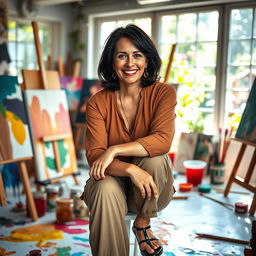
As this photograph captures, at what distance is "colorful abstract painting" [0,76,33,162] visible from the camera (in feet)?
8.60

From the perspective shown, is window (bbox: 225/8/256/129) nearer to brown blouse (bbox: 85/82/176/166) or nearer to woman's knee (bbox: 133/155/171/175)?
brown blouse (bbox: 85/82/176/166)

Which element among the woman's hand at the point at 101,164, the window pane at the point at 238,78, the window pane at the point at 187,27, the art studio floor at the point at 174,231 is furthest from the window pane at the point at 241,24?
the woman's hand at the point at 101,164

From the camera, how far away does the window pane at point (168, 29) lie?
14.6 ft

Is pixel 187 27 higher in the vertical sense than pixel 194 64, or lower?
higher

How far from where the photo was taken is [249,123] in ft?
9.97

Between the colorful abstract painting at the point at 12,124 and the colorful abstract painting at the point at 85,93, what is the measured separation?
1.64 meters

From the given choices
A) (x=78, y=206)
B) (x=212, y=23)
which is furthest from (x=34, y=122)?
(x=212, y=23)

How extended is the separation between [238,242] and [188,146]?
2.04 m

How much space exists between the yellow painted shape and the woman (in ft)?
3.30

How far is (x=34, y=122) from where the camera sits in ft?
10.1

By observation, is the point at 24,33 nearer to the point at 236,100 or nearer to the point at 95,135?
the point at 236,100

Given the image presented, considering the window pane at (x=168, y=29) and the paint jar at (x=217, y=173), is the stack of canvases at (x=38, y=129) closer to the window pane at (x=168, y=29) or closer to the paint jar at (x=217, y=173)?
the paint jar at (x=217, y=173)

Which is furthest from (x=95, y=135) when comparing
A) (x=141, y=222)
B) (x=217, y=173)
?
(x=217, y=173)

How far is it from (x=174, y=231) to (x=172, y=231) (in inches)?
0.6
